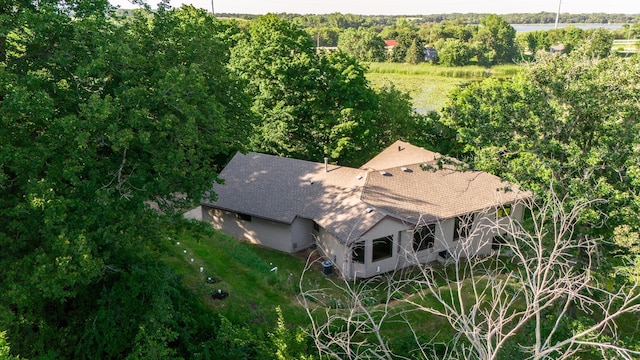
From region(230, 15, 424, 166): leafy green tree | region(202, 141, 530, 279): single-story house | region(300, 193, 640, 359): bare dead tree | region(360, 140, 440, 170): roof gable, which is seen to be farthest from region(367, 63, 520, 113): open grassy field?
region(300, 193, 640, 359): bare dead tree

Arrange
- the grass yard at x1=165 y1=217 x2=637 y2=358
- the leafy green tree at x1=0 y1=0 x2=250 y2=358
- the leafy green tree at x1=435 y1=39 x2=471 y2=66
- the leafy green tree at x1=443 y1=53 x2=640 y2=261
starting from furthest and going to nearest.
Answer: the leafy green tree at x1=435 y1=39 x2=471 y2=66 → the grass yard at x1=165 y1=217 x2=637 y2=358 → the leafy green tree at x1=443 y1=53 x2=640 y2=261 → the leafy green tree at x1=0 y1=0 x2=250 y2=358

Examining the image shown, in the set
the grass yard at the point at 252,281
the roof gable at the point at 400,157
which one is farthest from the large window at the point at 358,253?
the roof gable at the point at 400,157

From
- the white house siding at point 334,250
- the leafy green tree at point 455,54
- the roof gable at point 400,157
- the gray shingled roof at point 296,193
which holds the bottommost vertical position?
the white house siding at point 334,250

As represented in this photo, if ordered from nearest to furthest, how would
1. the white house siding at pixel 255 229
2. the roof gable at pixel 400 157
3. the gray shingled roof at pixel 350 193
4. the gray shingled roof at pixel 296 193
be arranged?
the gray shingled roof at pixel 296 193 → the gray shingled roof at pixel 350 193 → the white house siding at pixel 255 229 → the roof gable at pixel 400 157

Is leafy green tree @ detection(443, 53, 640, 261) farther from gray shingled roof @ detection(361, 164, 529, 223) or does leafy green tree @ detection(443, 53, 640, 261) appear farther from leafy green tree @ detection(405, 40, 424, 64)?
leafy green tree @ detection(405, 40, 424, 64)

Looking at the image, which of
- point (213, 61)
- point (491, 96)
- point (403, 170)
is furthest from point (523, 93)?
point (213, 61)

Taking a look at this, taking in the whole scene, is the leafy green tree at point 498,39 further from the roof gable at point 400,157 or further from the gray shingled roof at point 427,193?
the gray shingled roof at point 427,193
